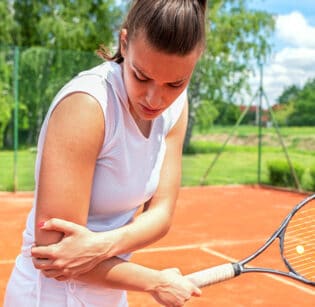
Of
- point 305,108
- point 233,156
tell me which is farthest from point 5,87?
point 305,108

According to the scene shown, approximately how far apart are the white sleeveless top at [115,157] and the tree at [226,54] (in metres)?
7.60

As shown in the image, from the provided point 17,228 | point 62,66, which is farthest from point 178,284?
point 62,66

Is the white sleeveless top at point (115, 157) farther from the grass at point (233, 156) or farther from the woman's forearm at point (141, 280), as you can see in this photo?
the grass at point (233, 156)

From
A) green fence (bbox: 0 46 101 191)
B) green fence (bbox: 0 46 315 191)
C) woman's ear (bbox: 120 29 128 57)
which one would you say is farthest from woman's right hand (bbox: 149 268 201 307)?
green fence (bbox: 0 46 101 191)

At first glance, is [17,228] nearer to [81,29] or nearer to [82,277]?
[82,277]

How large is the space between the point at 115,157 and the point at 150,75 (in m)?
0.15

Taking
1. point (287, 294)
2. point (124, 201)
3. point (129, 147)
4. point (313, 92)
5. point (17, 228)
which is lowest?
point (17, 228)

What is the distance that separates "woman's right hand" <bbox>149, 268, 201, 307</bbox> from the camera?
3.53 feet

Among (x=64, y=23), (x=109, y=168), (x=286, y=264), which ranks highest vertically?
(x=109, y=168)

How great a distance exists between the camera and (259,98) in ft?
27.2

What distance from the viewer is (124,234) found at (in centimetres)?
102

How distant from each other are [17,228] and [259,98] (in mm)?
4488

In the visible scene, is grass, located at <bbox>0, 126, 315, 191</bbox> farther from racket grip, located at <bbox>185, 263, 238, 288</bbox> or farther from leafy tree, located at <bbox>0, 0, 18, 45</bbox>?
racket grip, located at <bbox>185, 263, 238, 288</bbox>

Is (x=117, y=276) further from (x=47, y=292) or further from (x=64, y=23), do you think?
(x=64, y=23)
